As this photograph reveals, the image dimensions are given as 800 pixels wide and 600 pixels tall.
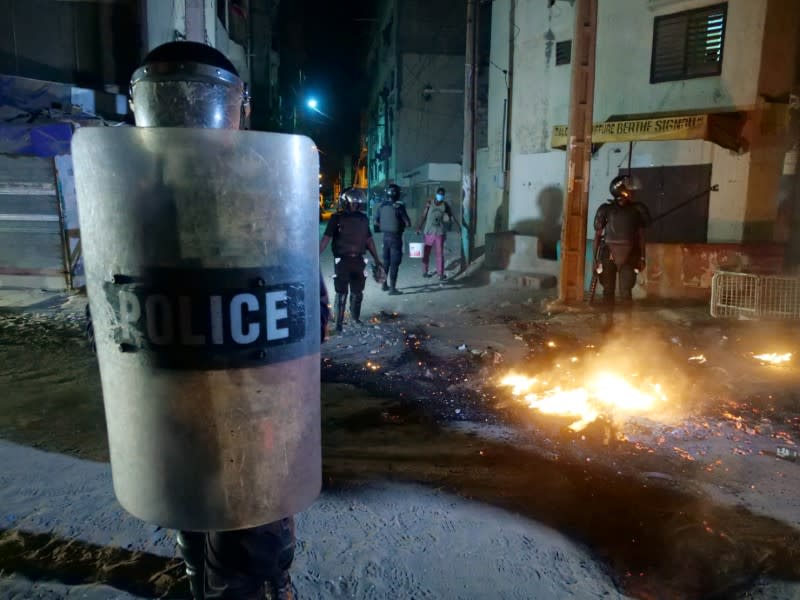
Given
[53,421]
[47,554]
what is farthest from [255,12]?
[47,554]

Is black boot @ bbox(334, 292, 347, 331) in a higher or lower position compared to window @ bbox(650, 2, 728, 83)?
lower

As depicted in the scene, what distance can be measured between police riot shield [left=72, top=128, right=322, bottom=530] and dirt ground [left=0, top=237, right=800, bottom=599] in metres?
1.23

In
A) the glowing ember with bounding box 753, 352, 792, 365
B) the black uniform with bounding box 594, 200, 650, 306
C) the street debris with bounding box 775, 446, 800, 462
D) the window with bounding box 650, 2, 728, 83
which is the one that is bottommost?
the street debris with bounding box 775, 446, 800, 462

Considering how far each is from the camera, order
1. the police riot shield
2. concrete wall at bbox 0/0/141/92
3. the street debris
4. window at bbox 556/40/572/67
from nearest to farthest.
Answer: the police riot shield → the street debris → concrete wall at bbox 0/0/141/92 → window at bbox 556/40/572/67

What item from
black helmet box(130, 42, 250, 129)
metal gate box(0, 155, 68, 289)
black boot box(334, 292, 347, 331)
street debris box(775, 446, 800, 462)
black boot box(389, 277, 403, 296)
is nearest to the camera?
black helmet box(130, 42, 250, 129)

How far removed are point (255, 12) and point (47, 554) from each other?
3005cm

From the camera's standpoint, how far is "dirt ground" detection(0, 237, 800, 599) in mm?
2605

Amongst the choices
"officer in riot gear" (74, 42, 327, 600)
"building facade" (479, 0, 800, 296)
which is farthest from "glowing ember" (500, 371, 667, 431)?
"building facade" (479, 0, 800, 296)

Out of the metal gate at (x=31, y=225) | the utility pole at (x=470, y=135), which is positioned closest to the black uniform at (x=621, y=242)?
the utility pole at (x=470, y=135)

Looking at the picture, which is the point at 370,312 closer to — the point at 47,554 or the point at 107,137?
the point at 47,554

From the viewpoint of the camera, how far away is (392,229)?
35.1 ft

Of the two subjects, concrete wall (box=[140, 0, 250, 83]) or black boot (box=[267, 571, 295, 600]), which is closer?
black boot (box=[267, 571, 295, 600])

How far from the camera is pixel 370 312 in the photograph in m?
9.17

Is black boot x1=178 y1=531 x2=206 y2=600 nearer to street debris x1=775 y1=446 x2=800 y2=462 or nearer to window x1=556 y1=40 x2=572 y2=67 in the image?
street debris x1=775 y1=446 x2=800 y2=462
